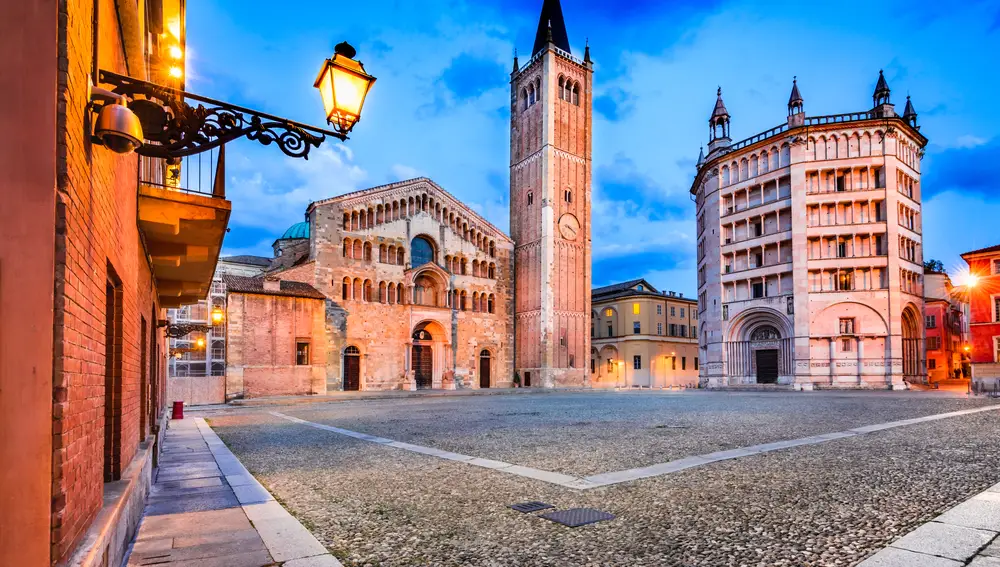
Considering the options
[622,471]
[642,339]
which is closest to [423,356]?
[642,339]

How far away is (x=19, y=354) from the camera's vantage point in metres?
2.53

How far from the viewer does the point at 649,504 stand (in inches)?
259

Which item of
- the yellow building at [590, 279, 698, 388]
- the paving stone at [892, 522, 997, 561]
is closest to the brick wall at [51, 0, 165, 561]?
the paving stone at [892, 522, 997, 561]

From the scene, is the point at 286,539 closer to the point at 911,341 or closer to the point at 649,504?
the point at 649,504

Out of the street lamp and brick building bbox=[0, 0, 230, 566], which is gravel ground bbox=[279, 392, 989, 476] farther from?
brick building bbox=[0, 0, 230, 566]

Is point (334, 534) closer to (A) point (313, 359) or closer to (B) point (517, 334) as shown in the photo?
(A) point (313, 359)

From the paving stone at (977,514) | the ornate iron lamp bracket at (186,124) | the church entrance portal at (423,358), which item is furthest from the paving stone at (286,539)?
the church entrance portal at (423,358)

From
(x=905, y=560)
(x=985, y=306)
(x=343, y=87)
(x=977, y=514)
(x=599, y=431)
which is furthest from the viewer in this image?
(x=985, y=306)

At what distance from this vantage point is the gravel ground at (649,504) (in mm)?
4969

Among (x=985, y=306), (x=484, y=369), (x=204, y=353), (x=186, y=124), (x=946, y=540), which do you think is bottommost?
(x=484, y=369)

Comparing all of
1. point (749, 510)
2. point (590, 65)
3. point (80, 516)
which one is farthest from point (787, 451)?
point (590, 65)

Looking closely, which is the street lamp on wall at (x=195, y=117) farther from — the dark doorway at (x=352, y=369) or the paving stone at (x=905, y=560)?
the dark doorway at (x=352, y=369)

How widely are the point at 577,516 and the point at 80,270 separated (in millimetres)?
5029

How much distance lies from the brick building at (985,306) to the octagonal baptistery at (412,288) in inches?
1282
